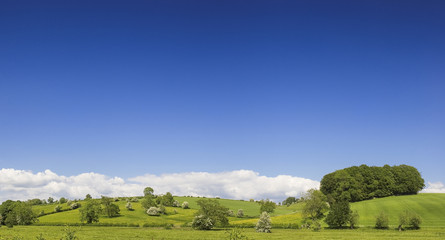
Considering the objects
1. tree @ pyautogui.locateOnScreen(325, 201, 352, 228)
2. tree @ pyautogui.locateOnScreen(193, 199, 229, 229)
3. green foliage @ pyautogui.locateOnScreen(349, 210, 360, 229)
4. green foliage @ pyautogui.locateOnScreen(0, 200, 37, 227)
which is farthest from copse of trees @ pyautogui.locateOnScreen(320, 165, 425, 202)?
green foliage @ pyautogui.locateOnScreen(0, 200, 37, 227)

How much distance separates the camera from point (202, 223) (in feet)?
278

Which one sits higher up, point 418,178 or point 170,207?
point 418,178

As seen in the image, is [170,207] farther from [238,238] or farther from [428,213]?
[238,238]

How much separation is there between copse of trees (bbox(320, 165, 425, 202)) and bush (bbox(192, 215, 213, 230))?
7318 centimetres

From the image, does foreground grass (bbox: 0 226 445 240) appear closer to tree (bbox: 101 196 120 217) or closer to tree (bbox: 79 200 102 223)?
tree (bbox: 79 200 102 223)

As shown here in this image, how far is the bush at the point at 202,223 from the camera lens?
84625 mm

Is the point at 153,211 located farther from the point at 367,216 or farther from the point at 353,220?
the point at 367,216

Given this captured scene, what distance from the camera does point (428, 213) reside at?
319 feet

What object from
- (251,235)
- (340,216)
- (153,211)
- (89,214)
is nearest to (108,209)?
(89,214)

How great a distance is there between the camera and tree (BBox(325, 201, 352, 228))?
86688mm

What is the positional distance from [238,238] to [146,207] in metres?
120

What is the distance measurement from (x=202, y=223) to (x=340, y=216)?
40003 mm

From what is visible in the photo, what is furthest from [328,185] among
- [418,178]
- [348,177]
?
[418,178]

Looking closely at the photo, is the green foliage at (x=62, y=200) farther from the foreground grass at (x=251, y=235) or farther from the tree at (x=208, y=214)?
the tree at (x=208, y=214)
